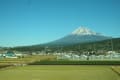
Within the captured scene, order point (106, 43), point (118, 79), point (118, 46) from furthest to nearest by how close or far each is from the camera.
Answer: point (106, 43), point (118, 46), point (118, 79)

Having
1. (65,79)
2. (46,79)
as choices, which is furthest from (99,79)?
(46,79)

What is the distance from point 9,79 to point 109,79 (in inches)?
285

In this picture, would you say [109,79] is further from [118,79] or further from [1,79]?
[1,79]

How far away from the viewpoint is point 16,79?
860 inches

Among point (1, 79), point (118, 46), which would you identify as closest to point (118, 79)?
point (1, 79)

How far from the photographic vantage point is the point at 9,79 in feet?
71.7

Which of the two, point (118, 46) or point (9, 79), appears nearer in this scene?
point (9, 79)

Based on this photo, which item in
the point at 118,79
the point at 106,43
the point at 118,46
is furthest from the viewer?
the point at 106,43

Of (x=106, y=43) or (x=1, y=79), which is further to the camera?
(x=106, y=43)

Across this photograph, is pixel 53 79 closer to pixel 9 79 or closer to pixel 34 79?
pixel 34 79

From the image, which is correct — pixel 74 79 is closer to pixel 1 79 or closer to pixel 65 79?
pixel 65 79

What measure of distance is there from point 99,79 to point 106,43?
149044 millimetres

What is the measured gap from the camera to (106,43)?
168625 mm

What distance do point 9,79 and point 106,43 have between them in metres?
150
